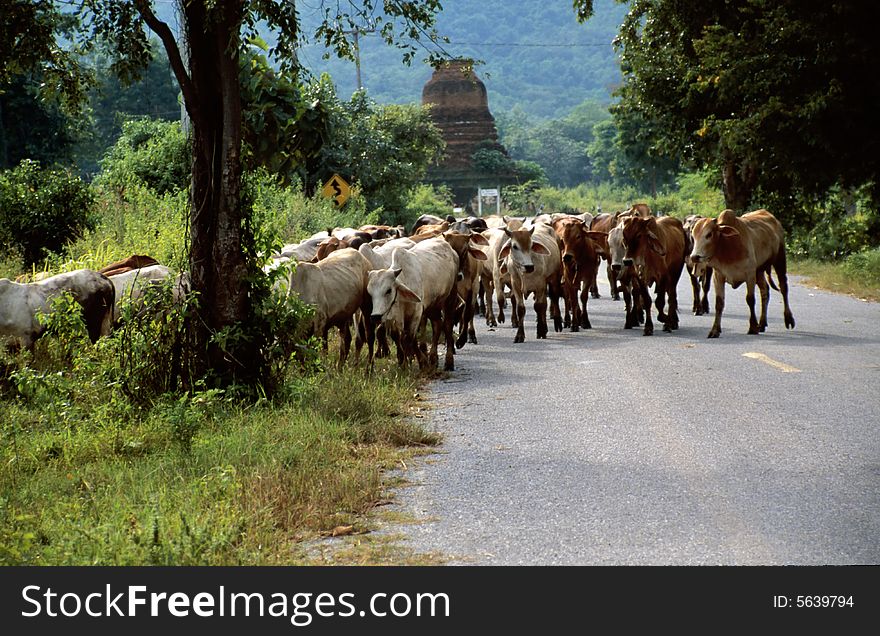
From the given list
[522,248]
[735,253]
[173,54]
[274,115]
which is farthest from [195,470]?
[274,115]

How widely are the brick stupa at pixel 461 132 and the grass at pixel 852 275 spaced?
52.3m

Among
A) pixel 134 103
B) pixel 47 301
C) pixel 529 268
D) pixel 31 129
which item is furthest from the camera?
pixel 134 103

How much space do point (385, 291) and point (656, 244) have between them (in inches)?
237

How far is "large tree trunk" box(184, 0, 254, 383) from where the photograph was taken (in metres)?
9.78

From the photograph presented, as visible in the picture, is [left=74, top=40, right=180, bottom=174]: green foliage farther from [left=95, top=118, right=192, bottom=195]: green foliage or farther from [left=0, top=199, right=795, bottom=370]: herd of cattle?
[left=0, top=199, right=795, bottom=370]: herd of cattle

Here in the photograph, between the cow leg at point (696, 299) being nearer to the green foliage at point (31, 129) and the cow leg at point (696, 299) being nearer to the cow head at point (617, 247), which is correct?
the cow head at point (617, 247)

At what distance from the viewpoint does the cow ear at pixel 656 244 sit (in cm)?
1614

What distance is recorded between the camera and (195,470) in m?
7.23

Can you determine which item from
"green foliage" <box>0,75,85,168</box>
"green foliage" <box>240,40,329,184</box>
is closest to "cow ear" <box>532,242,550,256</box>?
"green foliage" <box>240,40,329,184</box>

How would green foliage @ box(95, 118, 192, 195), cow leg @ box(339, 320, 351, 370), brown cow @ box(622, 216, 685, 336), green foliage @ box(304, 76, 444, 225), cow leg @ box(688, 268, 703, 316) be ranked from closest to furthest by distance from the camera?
cow leg @ box(339, 320, 351, 370) < brown cow @ box(622, 216, 685, 336) < cow leg @ box(688, 268, 703, 316) < green foliage @ box(95, 118, 192, 195) < green foliage @ box(304, 76, 444, 225)

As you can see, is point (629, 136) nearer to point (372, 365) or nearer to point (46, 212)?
point (46, 212)

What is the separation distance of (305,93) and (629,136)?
137ft

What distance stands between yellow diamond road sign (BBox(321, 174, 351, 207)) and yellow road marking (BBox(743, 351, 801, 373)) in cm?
1682

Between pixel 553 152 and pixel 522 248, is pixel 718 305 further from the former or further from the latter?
pixel 553 152
